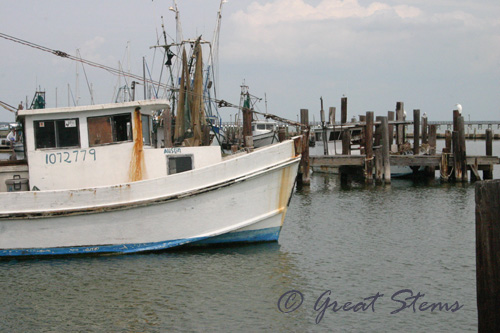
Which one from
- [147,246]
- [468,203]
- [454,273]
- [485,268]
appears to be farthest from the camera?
[468,203]

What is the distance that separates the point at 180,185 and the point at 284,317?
13.6 ft

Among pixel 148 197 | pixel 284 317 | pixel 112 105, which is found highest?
pixel 112 105

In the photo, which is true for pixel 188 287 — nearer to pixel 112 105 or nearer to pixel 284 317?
pixel 284 317

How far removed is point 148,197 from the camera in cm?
1323

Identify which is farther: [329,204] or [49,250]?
[329,204]

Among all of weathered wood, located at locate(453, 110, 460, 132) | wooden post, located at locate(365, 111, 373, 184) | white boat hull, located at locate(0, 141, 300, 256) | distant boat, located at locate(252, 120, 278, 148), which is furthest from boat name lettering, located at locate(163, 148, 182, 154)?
distant boat, located at locate(252, 120, 278, 148)

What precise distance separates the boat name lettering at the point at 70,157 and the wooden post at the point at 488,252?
389 inches

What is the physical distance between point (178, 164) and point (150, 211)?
1.35 meters

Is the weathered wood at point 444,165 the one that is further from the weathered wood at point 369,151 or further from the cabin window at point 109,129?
the cabin window at point 109,129

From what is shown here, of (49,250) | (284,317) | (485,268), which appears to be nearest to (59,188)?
(49,250)

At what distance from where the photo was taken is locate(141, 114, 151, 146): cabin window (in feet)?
47.0

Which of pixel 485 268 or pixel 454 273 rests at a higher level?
pixel 485 268

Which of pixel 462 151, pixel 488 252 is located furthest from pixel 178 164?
pixel 462 151

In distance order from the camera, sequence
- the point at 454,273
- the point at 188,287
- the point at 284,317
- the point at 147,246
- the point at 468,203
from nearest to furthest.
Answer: the point at 284,317 < the point at 188,287 < the point at 454,273 < the point at 147,246 < the point at 468,203
